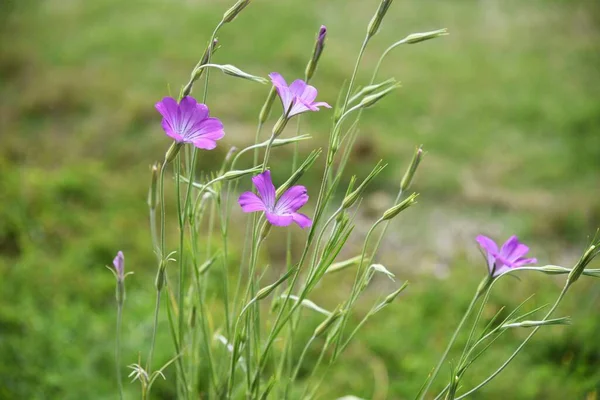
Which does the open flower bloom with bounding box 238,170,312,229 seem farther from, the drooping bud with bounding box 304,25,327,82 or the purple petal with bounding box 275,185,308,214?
the drooping bud with bounding box 304,25,327,82

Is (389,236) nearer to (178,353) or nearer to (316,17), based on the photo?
(178,353)

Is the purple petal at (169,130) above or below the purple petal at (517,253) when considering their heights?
above

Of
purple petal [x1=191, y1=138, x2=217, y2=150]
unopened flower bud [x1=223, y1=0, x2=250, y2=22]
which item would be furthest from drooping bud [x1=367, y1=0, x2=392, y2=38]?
purple petal [x1=191, y1=138, x2=217, y2=150]

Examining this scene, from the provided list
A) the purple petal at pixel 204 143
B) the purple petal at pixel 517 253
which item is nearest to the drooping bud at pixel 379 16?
the purple petal at pixel 204 143

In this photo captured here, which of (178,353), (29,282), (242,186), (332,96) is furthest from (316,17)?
(178,353)

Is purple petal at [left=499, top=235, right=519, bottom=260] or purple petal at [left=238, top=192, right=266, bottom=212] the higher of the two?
purple petal at [left=238, top=192, right=266, bottom=212]

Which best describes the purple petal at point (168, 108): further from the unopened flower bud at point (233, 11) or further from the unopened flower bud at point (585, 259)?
the unopened flower bud at point (585, 259)
